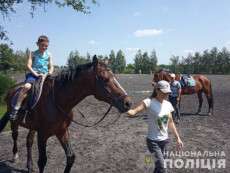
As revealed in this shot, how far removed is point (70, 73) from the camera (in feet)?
17.9

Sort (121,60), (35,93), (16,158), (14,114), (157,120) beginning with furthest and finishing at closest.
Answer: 1. (121,60)
2. (16,158)
3. (14,114)
4. (35,93)
5. (157,120)

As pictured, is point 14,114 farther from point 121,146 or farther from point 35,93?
point 121,146

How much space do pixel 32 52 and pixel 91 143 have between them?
297cm

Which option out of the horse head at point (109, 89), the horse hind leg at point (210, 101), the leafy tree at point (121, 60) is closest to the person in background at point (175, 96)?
the horse hind leg at point (210, 101)

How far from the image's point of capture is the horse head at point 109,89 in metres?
4.66

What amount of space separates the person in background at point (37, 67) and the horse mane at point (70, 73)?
442 mm

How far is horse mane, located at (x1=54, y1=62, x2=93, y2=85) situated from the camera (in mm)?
5280

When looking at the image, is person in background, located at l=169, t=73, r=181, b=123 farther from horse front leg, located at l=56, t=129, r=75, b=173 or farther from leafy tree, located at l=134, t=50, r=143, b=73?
leafy tree, located at l=134, t=50, r=143, b=73

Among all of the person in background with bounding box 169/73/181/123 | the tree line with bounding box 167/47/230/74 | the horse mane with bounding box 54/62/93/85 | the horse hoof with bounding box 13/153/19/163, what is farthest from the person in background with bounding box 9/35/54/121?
the tree line with bounding box 167/47/230/74

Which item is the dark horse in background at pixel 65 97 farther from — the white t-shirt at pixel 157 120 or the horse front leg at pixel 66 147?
the white t-shirt at pixel 157 120

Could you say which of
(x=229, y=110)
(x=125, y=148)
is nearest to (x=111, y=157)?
(x=125, y=148)

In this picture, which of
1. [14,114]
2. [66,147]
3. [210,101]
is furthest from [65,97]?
[210,101]

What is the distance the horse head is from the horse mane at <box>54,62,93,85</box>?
0.23m

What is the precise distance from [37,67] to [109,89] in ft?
6.38
